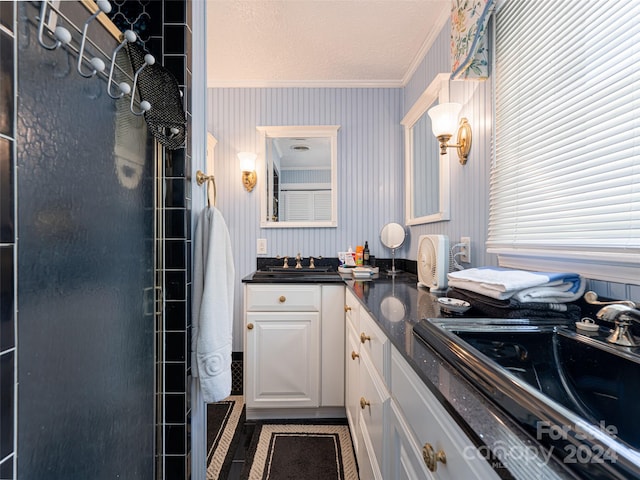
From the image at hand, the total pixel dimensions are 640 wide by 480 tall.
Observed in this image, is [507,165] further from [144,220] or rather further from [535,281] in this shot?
[144,220]

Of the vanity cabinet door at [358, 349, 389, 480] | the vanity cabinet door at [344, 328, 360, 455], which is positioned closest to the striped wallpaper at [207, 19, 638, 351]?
the vanity cabinet door at [344, 328, 360, 455]

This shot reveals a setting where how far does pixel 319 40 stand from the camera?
2035 millimetres

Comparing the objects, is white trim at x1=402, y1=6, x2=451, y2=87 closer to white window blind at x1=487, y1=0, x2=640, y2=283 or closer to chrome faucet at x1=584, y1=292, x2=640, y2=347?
white window blind at x1=487, y1=0, x2=640, y2=283

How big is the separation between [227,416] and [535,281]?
6.82 ft

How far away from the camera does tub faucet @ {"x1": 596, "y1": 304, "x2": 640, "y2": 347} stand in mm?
629

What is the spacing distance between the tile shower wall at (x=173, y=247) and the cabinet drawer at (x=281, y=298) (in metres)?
0.85

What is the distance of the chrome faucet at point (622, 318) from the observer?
63 cm

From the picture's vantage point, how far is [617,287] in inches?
32.2

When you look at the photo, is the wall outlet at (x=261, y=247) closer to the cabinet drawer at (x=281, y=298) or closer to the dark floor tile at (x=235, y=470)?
the cabinet drawer at (x=281, y=298)

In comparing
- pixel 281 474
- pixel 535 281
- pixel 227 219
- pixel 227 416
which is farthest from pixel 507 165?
pixel 227 416

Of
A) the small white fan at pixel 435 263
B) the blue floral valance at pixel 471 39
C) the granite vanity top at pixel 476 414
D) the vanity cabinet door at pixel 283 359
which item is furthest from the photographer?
the vanity cabinet door at pixel 283 359

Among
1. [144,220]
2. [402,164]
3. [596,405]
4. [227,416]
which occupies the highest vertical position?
[402,164]

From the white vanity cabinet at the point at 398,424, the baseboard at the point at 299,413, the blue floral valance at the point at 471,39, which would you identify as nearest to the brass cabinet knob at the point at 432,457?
the white vanity cabinet at the point at 398,424

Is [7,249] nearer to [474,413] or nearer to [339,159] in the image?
[474,413]
